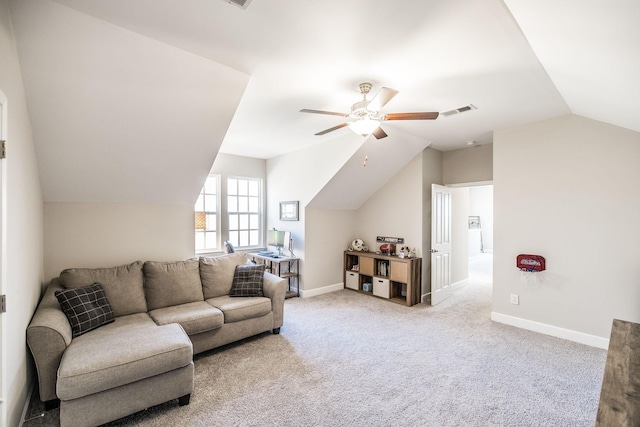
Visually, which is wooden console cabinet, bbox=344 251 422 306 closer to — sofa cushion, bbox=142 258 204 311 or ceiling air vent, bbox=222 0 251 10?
sofa cushion, bbox=142 258 204 311

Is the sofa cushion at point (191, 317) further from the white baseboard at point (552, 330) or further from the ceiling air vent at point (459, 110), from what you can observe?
the white baseboard at point (552, 330)

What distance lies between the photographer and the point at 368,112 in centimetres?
254

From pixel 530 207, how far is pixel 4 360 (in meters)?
4.92

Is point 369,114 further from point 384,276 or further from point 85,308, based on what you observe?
point 384,276

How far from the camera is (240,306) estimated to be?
122 inches

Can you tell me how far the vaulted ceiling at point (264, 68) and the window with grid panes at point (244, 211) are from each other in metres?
2.19

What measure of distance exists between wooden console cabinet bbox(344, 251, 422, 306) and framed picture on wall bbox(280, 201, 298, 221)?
1.29 meters

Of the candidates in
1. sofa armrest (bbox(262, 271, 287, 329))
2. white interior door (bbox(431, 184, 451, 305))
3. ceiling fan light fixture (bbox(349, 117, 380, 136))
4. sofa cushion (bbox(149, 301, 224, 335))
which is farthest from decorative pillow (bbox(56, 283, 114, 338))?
white interior door (bbox(431, 184, 451, 305))

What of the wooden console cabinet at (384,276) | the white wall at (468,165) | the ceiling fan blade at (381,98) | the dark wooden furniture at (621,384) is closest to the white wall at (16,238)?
the ceiling fan blade at (381,98)

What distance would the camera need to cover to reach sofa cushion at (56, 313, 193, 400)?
178 cm

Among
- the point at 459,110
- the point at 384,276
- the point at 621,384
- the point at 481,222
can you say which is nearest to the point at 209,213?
the point at 384,276

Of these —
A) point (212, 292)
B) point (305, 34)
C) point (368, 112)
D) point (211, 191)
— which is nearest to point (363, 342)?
point (212, 292)

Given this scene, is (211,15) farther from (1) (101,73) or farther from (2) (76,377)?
(2) (76,377)

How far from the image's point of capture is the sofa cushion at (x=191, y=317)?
2.69 m
